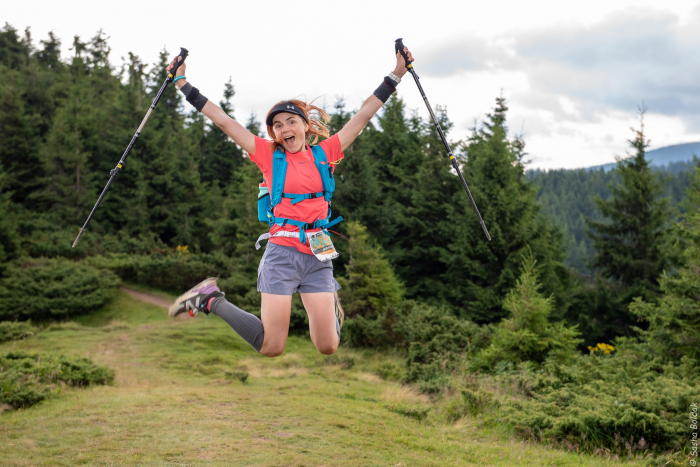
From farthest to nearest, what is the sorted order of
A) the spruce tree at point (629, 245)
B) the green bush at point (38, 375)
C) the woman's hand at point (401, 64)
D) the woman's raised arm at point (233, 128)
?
the spruce tree at point (629, 245)
the green bush at point (38, 375)
the woman's hand at point (401, 64)
the woman's raised arm at point (233, 128)

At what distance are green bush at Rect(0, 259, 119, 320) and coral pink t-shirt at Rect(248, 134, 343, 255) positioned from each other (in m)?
21.9

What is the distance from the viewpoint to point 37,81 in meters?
45.4

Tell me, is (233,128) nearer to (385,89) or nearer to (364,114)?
(364,114)

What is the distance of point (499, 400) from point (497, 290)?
19.2 m

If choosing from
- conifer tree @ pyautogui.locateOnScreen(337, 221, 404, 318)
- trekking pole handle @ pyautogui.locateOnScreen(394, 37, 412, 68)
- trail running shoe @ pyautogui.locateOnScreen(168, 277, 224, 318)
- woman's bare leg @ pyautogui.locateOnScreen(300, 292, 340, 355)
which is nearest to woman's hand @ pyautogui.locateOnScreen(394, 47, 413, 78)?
trekking pole handle @ pyautogui.locateOnScreen(394, 37, 412, 68)

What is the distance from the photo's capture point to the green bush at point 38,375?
9.90 metres

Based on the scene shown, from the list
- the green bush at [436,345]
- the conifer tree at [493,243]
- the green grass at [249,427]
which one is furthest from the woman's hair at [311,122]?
the conifer tree at [493,243]

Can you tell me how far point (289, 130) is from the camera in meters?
5.20

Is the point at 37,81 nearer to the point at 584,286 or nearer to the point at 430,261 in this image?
the point at 430,261

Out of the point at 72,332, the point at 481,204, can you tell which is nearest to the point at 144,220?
the point at 72,332

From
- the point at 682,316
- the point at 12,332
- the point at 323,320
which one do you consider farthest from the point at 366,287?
the point at 323,320

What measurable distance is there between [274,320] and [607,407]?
6.75 m

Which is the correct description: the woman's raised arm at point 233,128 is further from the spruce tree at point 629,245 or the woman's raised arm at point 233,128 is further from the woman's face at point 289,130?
the spruce tree at point 629,245

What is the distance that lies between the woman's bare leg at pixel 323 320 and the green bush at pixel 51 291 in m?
22.0
